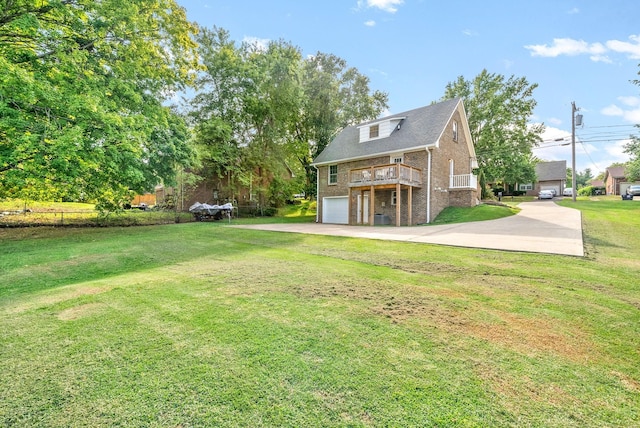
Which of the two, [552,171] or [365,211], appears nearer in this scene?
[365,211]

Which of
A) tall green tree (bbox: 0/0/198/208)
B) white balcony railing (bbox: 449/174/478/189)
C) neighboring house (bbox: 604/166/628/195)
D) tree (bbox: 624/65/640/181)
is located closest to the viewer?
tall green tree (bbox: 0/0/198/208)

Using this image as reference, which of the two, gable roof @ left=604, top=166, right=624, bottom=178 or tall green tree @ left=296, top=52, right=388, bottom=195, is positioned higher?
tall green tree @ left=296, top=52, right=388, bottom=195

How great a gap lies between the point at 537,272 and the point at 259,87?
23.7 meters

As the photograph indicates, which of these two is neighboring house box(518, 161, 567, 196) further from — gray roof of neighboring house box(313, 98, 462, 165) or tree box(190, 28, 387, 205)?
tree box(190, 28, 387, 205)

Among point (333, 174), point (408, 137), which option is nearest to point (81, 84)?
point (333, 174)

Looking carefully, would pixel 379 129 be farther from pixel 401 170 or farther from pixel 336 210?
pixel 336 210

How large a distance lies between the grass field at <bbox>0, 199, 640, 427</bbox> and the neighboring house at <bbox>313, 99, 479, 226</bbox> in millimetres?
11452

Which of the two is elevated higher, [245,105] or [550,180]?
[245,105]

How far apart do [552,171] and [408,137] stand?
38215 mm

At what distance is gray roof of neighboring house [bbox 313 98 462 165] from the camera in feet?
57.6

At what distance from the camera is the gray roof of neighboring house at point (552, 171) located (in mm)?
41672

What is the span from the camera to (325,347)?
9.10ft

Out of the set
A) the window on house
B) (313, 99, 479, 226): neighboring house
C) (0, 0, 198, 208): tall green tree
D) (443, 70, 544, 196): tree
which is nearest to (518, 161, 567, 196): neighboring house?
(443, 70, 544, 196): tree

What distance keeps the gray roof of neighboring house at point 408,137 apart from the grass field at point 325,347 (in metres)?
13.1
